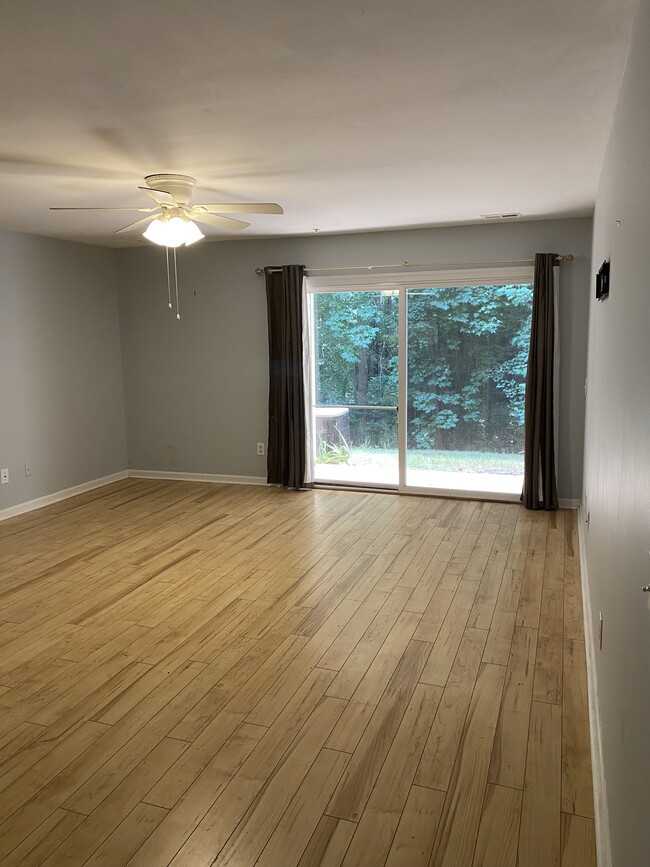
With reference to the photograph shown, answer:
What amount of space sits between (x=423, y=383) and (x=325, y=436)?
3.72 ft

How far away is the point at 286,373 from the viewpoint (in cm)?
630

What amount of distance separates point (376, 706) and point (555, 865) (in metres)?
0.95

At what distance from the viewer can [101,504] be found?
19.9 feet

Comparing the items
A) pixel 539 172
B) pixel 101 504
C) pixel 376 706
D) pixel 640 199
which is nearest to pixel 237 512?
pixel 101 504

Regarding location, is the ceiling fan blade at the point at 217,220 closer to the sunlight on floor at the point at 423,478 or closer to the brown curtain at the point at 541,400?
the brown curtain at the point at 541,400

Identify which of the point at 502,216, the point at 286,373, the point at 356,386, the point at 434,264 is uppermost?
the point at 502,216

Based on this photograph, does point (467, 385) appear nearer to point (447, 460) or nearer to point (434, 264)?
point (447, 460)

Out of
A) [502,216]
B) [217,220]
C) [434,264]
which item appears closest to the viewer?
[217,220]

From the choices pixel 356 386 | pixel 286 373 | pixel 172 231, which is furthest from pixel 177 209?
pixel 356 386

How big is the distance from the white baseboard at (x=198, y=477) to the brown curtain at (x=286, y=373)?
1.31 feet

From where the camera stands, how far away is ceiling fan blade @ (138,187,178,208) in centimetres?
348

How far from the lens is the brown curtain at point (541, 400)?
5359mm

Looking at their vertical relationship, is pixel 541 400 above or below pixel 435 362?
below

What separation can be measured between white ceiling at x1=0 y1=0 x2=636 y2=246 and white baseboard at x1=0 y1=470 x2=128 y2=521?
2.71 m
